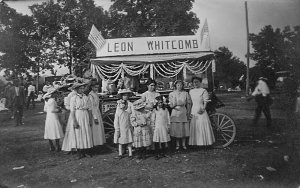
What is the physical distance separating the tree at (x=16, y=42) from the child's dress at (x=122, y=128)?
7.13ft

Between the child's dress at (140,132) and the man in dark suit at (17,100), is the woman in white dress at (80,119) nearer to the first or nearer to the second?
the child's dress at (140,132)

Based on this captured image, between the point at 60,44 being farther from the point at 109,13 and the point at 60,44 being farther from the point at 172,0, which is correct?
the point at 172,0

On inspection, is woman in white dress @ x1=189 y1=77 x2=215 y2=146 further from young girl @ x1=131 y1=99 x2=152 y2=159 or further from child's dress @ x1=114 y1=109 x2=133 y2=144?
child's dress @ x1=114 y1=109 x2=133 y2=144

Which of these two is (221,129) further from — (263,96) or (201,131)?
(263,96)

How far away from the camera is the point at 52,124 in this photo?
6.37 metres

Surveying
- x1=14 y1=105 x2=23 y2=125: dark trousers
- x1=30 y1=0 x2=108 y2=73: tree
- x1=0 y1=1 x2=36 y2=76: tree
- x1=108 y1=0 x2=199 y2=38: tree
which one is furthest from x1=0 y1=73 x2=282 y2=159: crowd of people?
x1=14 y1=105 x2=23 y2=125: dark trousers

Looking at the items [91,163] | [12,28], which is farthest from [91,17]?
→ [91,163]

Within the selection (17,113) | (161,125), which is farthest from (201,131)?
(17,113)

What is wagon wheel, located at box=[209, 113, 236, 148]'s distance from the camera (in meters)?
6.08

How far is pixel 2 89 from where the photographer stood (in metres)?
9.06

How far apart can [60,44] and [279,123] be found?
4.82m

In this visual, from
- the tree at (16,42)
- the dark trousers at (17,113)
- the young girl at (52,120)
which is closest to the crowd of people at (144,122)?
the young girl at (52,120)

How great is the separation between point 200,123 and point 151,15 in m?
2.28

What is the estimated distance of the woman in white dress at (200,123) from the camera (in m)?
5.84
